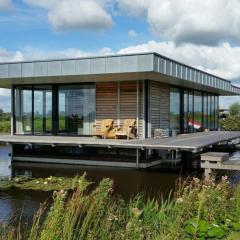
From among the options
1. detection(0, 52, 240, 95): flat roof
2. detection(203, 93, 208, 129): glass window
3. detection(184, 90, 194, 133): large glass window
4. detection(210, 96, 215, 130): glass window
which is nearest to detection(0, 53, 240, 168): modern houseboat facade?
detection(0, 52, 240, 95): flat roof

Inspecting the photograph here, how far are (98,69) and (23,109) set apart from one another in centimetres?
509

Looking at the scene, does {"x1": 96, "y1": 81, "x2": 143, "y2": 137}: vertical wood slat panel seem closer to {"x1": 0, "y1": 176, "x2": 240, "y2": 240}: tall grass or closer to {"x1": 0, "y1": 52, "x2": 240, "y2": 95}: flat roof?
{"x1": 0, "y1": 52, "x2": 240, "y2": 95}: flat roof

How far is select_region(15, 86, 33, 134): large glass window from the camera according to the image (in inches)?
661

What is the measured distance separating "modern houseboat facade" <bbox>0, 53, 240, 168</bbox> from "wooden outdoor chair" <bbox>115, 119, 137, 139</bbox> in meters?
0.13

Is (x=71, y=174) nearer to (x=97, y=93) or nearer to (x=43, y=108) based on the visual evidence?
(x=97, y=93)

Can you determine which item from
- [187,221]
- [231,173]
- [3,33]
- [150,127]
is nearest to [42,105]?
[3,33]

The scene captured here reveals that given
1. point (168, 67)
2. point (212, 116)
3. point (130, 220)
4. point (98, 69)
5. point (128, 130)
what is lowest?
point (130, 220)

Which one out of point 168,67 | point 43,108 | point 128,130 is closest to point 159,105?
point 128,130

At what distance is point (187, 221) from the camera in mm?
4031

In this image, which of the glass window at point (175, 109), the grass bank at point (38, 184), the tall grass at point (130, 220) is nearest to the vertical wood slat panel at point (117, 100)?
the glass window at point (175, 109)

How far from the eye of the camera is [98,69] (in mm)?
13188

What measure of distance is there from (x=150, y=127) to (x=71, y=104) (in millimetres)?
3325

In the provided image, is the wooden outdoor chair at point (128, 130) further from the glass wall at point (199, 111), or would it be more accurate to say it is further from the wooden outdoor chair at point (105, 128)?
the glass wall at point (199, 111)

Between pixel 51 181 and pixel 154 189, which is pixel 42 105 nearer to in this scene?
pixel 51 181
